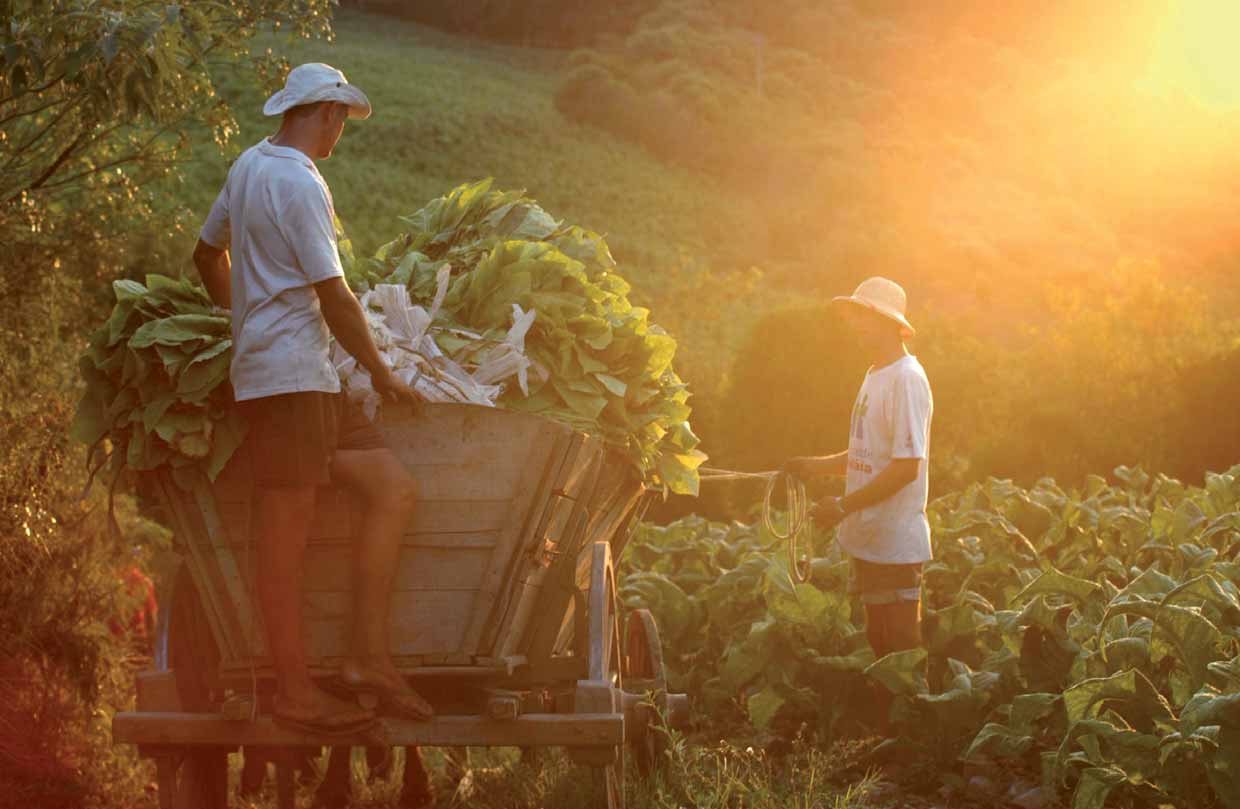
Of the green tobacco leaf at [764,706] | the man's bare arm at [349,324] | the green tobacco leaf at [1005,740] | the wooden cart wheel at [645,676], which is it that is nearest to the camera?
the man's bare arm at [349,324]

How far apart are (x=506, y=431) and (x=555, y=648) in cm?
116

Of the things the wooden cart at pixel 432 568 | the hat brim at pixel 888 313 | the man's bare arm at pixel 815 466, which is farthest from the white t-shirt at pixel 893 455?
the wooden cart at pixel 432 568

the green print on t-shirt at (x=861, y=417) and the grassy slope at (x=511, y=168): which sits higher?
the grassy slope at (x=511, y=168)

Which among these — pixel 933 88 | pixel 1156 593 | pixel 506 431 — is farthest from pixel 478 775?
pixel 933 88

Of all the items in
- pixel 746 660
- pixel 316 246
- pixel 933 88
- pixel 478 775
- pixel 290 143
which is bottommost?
pixel 478 775

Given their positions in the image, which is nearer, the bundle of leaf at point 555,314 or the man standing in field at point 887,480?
the bundle of leaf at point 555,314

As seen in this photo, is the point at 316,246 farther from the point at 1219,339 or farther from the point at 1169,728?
the point at 1219,339

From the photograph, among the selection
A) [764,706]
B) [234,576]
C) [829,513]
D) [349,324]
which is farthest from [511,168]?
[349,324]

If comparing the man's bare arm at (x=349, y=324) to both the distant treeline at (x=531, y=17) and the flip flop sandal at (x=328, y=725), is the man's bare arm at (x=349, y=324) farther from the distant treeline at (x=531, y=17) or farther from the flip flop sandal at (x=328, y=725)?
the distant treeline at (x=531, y=17)

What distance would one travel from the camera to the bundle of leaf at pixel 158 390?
496cm

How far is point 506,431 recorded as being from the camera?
5.03 metres

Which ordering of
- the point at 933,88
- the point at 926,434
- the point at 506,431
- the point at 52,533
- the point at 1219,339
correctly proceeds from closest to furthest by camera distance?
the point at 506,431, the point at 926,434, the point at 52,533, the point at 1219,339, the point at 933,88

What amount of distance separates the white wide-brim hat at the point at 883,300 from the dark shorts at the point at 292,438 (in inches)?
105

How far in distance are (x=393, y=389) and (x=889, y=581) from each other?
8.87 feet
